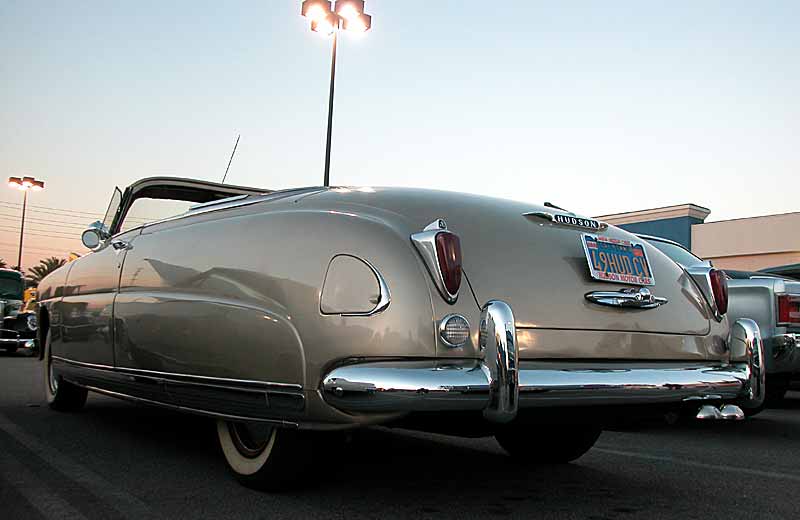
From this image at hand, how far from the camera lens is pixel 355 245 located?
9.18 ft

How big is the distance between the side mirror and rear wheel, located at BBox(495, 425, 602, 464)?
9.04ft

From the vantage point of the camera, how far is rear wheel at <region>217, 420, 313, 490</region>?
2.98 m

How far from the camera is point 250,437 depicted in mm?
3271

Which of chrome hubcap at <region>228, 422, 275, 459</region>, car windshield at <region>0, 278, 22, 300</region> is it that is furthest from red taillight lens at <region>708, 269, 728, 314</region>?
car windshield at <region>0, 278, 22, 300</region>

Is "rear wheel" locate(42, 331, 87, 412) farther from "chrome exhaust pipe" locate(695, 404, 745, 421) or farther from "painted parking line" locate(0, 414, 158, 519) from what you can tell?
"chrome exhaust pipe" locate(695, 404, 745, 421)

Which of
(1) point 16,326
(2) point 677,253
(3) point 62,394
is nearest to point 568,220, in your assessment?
(2) point 677,253

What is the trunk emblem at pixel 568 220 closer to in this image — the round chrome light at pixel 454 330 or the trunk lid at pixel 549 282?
the trunk lid at pixel 549 282

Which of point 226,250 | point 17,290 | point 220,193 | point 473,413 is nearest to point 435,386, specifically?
point 473,413

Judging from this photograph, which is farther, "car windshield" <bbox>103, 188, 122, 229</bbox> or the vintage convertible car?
"car windshield" <bbox>103, 188, 122, 229</bbox>

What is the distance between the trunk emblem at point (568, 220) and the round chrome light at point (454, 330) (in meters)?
0.77

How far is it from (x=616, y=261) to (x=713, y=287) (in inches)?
22.7

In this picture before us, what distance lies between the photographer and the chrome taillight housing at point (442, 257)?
2.69 m

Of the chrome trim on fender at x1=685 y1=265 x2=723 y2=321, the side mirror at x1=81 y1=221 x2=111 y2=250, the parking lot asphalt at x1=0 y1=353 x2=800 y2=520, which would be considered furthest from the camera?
the side mirror at x1=81 y1=221 x2=111 y2=250

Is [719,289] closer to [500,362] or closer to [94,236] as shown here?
[500,362]
